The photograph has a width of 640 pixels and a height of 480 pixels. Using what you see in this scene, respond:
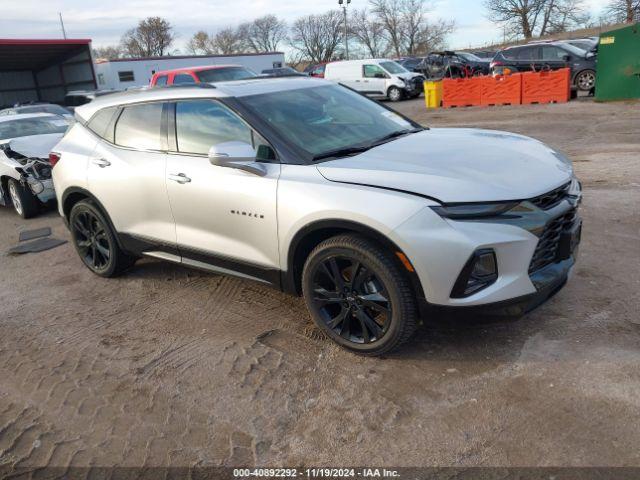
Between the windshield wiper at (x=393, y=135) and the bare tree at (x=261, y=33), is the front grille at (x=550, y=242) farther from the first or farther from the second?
the bare tree at (x=261, y=33)

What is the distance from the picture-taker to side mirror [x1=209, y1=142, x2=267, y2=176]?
11.1 feet

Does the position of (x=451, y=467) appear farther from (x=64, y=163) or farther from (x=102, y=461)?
(x=64, y=163)

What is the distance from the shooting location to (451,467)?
8.02 feet

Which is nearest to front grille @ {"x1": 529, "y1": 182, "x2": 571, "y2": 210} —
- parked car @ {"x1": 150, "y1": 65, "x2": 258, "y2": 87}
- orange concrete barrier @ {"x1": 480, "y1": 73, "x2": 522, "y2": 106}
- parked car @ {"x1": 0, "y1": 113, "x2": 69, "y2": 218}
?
parked car @ {"x1": 0, "y1": 113, "x2": 69, "y2": 218}

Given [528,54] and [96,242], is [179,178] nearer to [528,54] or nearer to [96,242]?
[96,242]

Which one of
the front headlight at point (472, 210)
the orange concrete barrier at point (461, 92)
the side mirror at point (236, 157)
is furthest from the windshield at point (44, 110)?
the front headlight at point (472, 210)

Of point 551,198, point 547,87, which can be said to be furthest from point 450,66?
point 551,198

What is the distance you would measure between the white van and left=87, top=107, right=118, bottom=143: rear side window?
18.4 meters

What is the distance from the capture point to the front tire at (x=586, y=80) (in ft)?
58.2

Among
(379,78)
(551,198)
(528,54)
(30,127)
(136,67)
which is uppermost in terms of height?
(136,67)

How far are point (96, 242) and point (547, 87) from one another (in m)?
16.1

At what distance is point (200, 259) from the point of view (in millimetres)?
4074

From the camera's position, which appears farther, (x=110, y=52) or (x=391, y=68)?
(x=110, y=52)

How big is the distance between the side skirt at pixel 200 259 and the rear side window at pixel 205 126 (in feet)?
2.56
